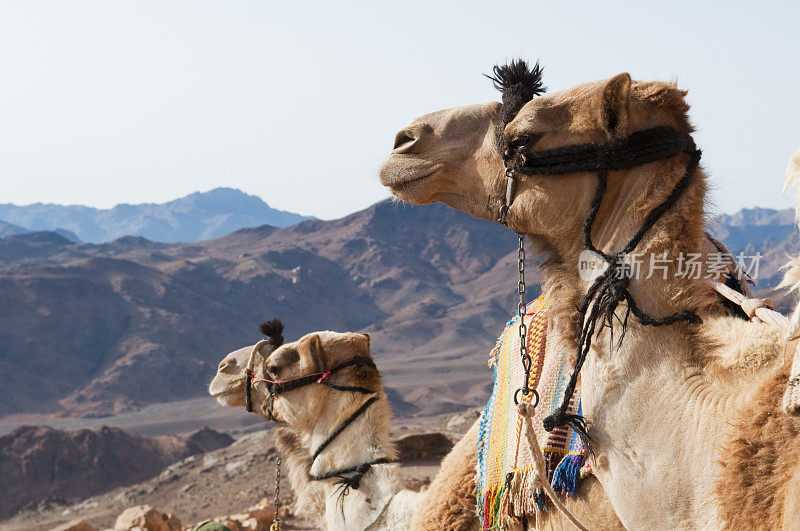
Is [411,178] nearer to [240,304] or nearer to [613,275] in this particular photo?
[613,275]

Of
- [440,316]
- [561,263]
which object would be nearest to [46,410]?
[440,316]

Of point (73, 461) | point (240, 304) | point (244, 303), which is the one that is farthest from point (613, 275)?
point (244, 303)

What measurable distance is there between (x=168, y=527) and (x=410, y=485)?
3.65 meters

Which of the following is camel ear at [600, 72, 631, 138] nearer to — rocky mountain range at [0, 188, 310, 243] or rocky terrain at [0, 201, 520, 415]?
rocky terrain at [0, 201, 520, 415]

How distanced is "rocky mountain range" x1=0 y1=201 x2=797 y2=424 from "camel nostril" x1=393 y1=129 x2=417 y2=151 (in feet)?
111

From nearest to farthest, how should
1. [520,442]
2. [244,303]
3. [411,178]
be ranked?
[411,178]
[520,442]
[244,303]

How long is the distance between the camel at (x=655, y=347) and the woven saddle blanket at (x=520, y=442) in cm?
35

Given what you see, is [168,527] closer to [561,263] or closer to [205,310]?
[561,263]

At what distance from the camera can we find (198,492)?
68.5 feet

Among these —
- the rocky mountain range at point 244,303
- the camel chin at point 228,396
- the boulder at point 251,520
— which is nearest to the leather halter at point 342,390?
the camel chin at point 228,396

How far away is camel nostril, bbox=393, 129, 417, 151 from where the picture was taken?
236 centimetres

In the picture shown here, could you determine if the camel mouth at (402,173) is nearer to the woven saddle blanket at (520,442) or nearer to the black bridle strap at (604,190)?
the black bridle strap at (604,190)

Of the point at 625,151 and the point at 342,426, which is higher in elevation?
the point at 625,151

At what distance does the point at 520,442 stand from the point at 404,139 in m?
1.06
